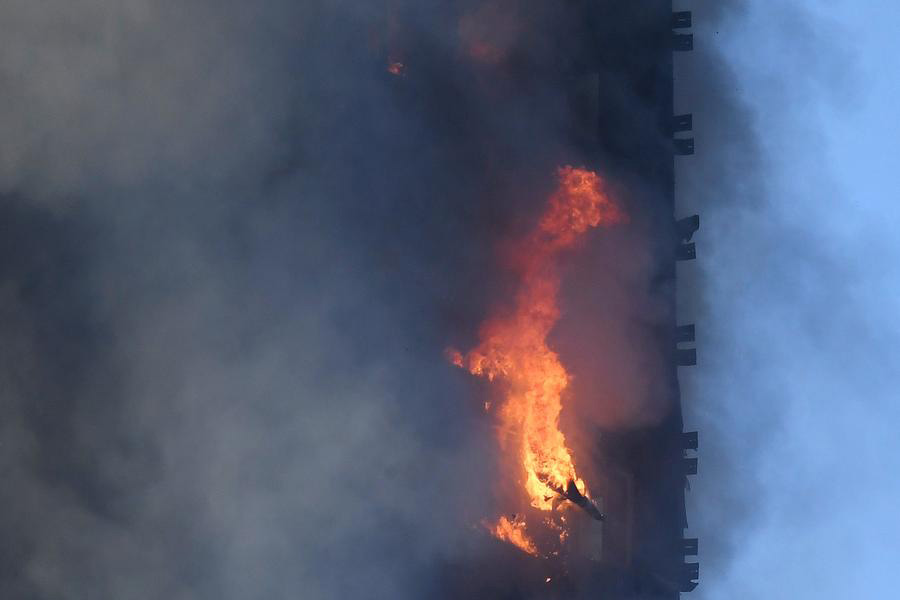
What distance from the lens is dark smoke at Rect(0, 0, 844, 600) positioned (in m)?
8.15

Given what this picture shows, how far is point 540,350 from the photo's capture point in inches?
366

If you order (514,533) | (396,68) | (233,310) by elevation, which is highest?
(396,68)

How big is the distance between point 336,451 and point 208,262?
187cm

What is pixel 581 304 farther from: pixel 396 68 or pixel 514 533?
pixel 396 68

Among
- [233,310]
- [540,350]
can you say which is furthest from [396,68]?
[540,350]

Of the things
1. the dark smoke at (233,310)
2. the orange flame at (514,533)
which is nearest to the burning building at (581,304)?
the orange flame at (514,533)

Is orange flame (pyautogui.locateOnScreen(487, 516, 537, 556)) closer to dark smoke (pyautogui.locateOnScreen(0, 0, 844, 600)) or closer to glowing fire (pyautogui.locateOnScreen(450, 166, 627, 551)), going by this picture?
glowing fire (pyautogui.locateOnScreen(450, 166, 627, 551))

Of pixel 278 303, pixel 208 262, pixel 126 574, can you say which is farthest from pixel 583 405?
pixel 126 574

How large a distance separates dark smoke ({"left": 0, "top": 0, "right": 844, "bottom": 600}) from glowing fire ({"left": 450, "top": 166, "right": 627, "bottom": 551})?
0.68 feet

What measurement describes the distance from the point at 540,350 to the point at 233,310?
2.70m

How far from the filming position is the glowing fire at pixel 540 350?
909cm

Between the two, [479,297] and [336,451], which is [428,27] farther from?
[336,451]

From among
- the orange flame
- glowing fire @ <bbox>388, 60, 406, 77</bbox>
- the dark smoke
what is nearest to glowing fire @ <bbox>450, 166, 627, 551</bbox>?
the orange flame

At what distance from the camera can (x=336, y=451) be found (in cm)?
861
